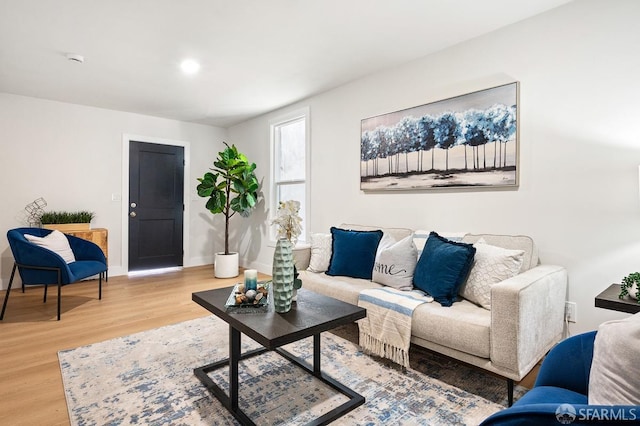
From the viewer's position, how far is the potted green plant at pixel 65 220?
420 cm

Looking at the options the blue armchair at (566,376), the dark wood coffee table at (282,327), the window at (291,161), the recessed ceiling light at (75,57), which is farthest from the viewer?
the window at (291,161)

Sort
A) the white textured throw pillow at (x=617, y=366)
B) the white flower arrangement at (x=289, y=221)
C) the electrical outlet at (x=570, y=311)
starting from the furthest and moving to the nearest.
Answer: the electrical outlet at (x=570, y=311)
the white flower arrangement at (x=289, y=221)
the white textured throw pillow at (x=617, y=366)

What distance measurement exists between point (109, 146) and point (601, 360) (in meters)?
5.73

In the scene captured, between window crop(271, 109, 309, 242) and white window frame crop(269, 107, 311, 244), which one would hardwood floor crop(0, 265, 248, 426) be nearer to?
white window frame crop(269, 107, 311, 244)

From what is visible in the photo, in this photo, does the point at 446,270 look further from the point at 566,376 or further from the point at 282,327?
the point at 282,327

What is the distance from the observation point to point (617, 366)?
34.1 inches

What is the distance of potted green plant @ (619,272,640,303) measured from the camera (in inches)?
66.5

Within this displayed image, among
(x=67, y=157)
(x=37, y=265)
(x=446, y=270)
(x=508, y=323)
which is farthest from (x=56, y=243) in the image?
(x=508, y=323)

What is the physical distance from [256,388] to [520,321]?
1.50m

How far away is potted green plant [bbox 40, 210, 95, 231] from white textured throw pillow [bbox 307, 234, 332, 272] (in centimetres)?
331

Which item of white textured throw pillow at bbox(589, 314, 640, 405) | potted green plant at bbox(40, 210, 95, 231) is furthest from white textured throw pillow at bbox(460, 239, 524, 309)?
potted green plant at bbox(40, 210, 95, 231)

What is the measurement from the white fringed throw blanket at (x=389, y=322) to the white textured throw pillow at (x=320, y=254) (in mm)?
785

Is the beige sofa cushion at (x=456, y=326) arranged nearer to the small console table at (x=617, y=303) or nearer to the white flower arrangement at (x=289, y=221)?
the small console table at (x=617, y=303)

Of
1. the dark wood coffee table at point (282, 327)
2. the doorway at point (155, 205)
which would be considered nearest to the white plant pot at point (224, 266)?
the doorway at point (155, 205)
